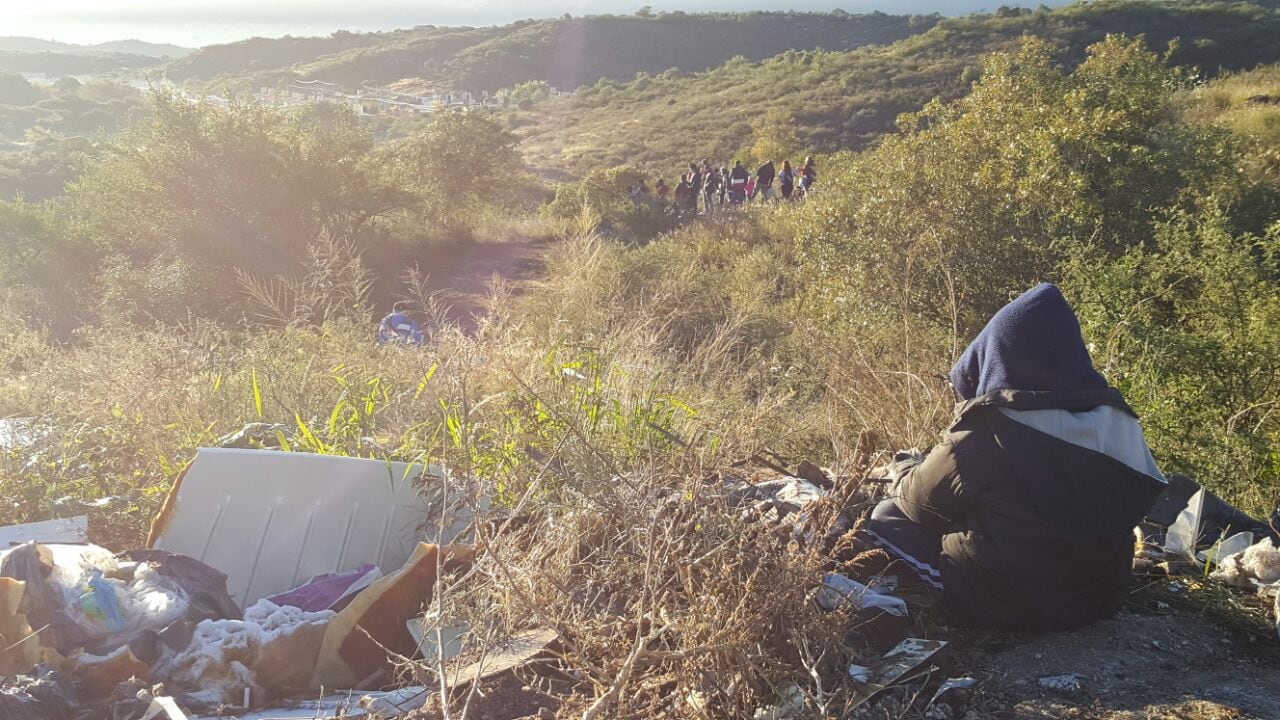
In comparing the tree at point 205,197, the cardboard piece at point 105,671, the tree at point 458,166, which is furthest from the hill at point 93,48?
the cardboard piece at point 105,671

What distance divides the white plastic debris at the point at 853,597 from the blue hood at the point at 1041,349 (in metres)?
0.73

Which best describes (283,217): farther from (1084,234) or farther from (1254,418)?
(1254,418)

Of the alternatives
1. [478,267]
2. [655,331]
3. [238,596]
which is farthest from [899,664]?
[478,267]

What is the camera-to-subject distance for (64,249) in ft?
43.2

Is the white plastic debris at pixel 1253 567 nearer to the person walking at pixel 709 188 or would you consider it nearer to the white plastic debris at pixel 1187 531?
the white plastic debris at pixel 1187 531

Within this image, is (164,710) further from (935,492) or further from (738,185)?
(738,185)

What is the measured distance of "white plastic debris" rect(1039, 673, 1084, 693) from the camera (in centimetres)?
236

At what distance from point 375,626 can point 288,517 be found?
31.4 inches

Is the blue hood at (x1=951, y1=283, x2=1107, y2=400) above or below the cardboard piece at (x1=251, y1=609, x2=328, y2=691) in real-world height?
above

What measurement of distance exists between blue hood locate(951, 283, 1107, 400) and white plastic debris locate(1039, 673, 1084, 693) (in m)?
0.82

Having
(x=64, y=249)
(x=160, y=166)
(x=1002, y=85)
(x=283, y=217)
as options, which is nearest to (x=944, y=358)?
(x=1002, y=85)

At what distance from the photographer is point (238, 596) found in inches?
129

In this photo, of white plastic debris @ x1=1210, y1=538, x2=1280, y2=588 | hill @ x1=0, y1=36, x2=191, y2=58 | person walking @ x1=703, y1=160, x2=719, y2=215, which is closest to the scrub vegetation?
white plastic debris @ x1=1210, y1=538, x2=1280, y2=588

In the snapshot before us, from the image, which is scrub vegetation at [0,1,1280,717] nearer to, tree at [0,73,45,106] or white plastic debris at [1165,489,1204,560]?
white plastic debris at [1165,489,1204,560]
